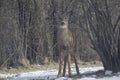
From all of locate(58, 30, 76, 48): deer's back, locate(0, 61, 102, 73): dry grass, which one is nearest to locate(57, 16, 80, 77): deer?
locate(58, 30, 76, 48): deer's back

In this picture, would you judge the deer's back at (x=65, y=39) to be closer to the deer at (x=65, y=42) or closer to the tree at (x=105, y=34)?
the deer at (x=65, y=42)

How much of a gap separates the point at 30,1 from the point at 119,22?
320 inches

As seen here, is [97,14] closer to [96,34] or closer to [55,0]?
[96,34]

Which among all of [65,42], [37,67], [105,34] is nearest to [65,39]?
[65,42]

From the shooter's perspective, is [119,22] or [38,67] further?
[38,67]

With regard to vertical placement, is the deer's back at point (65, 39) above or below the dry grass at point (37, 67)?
above

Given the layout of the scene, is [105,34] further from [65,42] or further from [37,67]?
[37,67]

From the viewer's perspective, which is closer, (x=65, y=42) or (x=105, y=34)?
(x=65, y=42)

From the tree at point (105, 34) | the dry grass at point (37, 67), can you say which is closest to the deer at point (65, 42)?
the tree at point (105, 34)

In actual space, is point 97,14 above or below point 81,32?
above

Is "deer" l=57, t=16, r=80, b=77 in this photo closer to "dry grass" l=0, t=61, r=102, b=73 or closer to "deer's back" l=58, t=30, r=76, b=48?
"deer's back" l=58, t=30, r=76, b=48

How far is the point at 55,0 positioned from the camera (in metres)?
22.9

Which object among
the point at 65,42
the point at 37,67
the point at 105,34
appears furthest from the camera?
the point at 37,67

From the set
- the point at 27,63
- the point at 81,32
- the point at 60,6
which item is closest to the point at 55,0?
the point at 60,6
